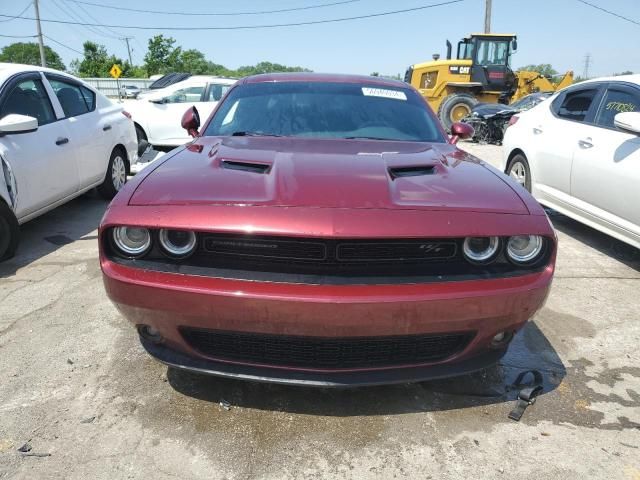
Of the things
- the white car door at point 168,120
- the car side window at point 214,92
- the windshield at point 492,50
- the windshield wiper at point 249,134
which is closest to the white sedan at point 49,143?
the windshield wiper at point 249,134

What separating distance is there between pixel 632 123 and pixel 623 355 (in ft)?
6.34

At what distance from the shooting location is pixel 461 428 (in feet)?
7.23

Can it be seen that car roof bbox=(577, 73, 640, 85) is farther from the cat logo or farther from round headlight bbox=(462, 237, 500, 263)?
the cat logo

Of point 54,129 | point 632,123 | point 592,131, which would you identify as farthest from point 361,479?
point 54,129

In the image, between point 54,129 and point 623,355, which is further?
point 54,129

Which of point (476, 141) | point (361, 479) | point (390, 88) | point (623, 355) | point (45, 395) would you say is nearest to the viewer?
point (361, 479)

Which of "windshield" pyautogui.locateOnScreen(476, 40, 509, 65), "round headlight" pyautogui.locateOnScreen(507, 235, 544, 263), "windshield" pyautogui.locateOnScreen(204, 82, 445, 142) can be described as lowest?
"round headlight" pyautogui.locateOnScreen(507, 235, 544, 263)

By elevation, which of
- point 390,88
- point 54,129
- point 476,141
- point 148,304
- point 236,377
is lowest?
point 476,141

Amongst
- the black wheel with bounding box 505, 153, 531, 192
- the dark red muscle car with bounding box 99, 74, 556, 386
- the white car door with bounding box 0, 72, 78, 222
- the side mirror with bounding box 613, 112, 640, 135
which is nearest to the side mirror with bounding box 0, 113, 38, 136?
the white car door with bounding box 0, 72, 78, 222

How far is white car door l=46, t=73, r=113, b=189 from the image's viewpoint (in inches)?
202

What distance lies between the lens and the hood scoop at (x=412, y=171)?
2.35m

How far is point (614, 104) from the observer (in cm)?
454

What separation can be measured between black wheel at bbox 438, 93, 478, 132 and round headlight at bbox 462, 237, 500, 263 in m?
14.0

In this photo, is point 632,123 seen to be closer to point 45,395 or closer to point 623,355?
point 623,355
